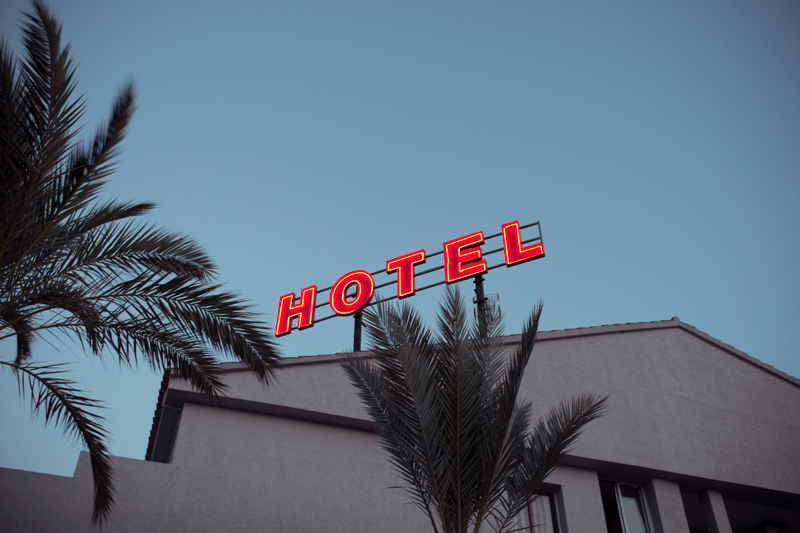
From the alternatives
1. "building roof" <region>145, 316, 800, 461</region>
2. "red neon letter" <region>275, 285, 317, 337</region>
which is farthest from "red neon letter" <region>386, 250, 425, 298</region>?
"building roof" <region>145, 316, 800, 461</region>

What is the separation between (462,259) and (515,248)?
68.9 inches

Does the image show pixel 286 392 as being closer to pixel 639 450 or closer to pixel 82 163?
pixel 82 163

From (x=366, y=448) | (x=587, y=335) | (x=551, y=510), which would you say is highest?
(x=587, y=335)

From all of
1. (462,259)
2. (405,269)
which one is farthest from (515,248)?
(405,269)

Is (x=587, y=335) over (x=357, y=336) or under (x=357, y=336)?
under

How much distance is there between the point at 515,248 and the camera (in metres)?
21.4

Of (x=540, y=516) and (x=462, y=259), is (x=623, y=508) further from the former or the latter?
(x=462, y=259)

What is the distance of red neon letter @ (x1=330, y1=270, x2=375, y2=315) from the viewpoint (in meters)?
22.1

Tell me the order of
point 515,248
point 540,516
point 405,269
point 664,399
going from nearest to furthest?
point 540,516, point 664,399, point 515,248, point 405,269

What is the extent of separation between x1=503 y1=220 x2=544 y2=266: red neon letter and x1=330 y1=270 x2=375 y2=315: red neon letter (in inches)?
183

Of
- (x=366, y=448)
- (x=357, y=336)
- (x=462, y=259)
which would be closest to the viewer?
(x=366, y=448)

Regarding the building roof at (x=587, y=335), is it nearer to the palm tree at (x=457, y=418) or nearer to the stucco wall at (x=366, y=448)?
the stucco wall at (x=366, y=448)

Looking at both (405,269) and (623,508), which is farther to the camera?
(405,269)

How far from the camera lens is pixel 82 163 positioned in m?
8.82
